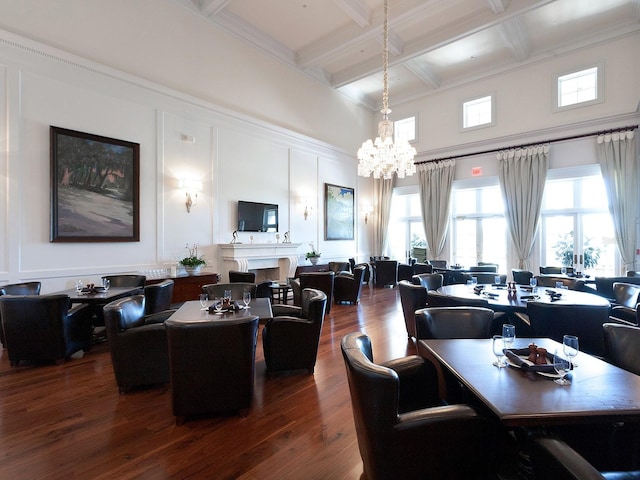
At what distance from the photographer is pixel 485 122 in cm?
943

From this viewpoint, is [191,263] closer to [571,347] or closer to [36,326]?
[36,326]

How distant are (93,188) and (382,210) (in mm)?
8642

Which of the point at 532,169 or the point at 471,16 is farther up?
the point at 471,16

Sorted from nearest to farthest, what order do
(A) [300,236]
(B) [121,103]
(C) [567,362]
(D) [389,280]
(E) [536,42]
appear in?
(C) [567,362] < (B) [121,103] < (E) [536,42] < (A) [300,236] < (D) [389,280]

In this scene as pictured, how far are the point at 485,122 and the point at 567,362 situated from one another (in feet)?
30.5

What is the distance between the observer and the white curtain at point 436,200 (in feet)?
32.8

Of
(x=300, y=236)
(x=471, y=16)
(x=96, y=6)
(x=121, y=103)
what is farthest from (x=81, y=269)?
(x=471, y=16)

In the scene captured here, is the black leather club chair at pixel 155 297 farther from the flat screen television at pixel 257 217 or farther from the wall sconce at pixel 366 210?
the wall sconce at pixel 366 210

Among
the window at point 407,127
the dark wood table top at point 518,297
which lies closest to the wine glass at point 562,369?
the dark wood table top at point 518,297

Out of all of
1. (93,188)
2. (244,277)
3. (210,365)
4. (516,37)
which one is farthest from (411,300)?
(516,37)

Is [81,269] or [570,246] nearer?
[81,269]

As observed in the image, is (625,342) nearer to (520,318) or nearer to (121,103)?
(520,318)

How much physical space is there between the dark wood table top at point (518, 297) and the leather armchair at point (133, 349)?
3284 millimetres

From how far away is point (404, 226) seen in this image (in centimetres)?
1162
